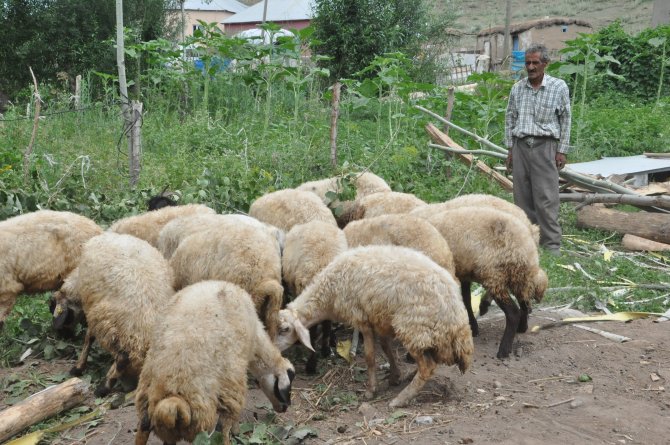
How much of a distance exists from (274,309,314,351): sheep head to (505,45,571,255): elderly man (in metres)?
4.90

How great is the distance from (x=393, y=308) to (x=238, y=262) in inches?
52.9

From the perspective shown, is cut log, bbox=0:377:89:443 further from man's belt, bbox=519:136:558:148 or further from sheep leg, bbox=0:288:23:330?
man's belt, bbox=519:136:558:148

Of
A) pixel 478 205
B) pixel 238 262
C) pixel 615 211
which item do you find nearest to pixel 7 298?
pixel 238 262

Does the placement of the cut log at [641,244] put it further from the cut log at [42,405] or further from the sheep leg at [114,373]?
the cut log at [42,405]

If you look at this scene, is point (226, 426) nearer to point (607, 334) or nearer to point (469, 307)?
point (469, 307)

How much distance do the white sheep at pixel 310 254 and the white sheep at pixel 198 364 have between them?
1332mm

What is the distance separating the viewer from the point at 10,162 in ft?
31.6

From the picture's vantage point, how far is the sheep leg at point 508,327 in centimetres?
645

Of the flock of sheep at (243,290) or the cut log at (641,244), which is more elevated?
the flock of sheep at (243,290)

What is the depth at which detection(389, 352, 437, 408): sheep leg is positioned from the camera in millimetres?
5379

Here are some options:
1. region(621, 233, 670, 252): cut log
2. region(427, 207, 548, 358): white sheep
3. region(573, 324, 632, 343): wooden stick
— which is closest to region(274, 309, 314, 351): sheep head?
region(427, 207, 548, 358): white sheep

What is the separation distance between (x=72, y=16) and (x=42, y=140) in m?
7.62

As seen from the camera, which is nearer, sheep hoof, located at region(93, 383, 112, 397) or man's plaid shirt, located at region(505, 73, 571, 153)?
sheep hoof, located at region(93, 383, 112, 397)

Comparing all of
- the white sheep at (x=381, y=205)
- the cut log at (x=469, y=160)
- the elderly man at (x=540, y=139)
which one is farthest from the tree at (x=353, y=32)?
the white sheep at (x=381, y=205)
